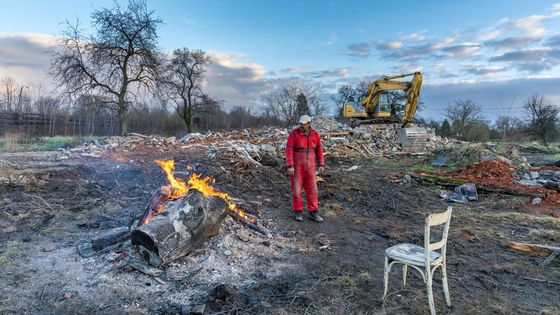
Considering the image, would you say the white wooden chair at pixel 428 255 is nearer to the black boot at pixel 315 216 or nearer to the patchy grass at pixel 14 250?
the black boot at pixel 315 216

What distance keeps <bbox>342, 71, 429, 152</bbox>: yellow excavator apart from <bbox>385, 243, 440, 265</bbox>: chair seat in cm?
1523

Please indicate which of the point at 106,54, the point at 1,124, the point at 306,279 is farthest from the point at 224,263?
the point at 1,124

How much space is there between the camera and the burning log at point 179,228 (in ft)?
13.8

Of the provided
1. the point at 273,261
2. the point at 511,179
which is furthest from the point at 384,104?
the point at 273,261

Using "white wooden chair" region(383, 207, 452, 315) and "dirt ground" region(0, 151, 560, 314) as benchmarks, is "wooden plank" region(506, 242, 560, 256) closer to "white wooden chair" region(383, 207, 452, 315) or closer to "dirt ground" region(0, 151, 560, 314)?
"dirt ground" region(0, 151, 560, 314)

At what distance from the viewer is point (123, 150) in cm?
1465

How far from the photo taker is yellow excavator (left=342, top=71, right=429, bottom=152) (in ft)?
59.2

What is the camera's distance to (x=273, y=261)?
4.77 metres

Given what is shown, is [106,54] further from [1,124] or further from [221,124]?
[221,124]

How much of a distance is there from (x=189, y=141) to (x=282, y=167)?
8160 mm

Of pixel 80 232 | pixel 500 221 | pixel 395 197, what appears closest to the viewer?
pixel 80 232

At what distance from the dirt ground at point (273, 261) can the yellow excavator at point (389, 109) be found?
9615 millimetres

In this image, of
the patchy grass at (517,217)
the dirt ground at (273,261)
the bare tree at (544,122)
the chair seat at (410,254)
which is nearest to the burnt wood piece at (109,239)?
the dirt ground at (273,261)

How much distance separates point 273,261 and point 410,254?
6.36 feet
